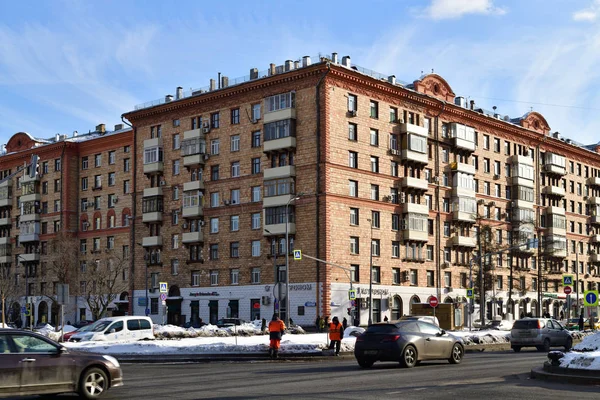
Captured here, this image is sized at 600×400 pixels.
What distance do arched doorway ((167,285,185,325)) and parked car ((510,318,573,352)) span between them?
4107 centimetres

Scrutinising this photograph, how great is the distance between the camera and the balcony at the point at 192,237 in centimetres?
7200

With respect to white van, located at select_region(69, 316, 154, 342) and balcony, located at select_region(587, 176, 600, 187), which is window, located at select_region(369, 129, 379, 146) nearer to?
white van, located at select_region(69, 316, 154, 342)

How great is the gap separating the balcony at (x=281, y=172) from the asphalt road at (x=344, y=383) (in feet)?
130

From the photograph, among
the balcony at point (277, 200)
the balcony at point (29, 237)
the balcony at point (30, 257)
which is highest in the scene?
the balcony at point (277, 200)

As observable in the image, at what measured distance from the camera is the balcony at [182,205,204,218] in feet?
237

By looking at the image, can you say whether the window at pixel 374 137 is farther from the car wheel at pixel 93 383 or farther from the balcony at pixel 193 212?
the car wheel at pixel 93 383

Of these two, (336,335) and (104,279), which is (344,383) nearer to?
(336,335)

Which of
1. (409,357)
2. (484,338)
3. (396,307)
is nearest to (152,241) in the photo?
(396,307)

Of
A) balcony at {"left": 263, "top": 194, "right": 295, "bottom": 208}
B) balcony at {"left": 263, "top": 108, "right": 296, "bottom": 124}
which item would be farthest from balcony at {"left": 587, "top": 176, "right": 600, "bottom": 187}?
balcony at {"left": 263, "top": 194, "right": 295, "bottom": 208}

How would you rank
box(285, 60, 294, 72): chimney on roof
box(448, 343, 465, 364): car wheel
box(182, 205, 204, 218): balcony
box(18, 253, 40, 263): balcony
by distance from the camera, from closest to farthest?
box(448, 343, 465, 364): car wheel, box(285, 60, 294, 72): chimney on roof, box(182, 205, 204, 218): balcony, box(18, 253, 40, 263): balcony

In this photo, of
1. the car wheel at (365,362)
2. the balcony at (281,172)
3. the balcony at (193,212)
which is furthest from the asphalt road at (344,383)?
the balcony at (193,212)

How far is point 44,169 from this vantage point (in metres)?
90.1

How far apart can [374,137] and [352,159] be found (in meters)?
3.25

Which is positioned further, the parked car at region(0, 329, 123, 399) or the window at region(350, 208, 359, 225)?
the window at region(350, 208, 359, 225)
